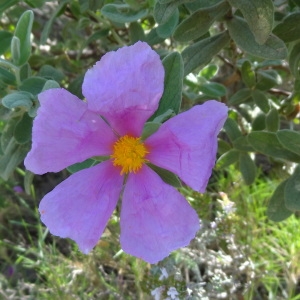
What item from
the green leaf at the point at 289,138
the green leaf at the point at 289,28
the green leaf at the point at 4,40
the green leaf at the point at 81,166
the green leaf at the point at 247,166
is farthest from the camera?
the green leaf at the point at 247,166

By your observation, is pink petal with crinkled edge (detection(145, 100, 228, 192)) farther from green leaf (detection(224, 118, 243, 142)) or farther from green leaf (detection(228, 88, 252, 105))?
green leaf (detection(228, 88, 252, 105))

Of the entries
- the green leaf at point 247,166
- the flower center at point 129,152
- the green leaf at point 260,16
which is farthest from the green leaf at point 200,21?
the green leaf at point 247,166

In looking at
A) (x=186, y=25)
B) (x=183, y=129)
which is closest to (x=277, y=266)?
(x=186, y=25)

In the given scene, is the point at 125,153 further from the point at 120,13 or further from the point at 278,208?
the point at 278,208

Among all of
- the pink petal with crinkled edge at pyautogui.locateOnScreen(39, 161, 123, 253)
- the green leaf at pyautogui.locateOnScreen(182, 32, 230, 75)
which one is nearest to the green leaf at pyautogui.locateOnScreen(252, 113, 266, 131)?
the green leaf at pyautogui.locateOnScreen(182, 32, 230, 75)

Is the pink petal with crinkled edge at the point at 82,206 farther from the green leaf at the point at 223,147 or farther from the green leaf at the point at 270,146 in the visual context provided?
the green leaf at the point at 223,147

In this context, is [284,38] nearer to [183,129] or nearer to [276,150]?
[276,150]

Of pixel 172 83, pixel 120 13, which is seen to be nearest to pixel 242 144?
pixel 120 13
